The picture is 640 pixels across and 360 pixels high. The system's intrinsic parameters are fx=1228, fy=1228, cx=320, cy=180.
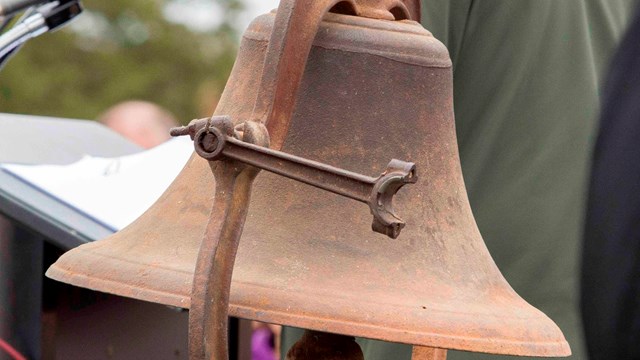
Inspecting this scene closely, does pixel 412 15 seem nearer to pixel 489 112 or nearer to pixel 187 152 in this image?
pixel 489 112

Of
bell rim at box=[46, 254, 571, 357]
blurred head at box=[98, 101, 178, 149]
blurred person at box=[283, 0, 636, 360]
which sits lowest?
blurred head at box=[98, 101, 178, 149]

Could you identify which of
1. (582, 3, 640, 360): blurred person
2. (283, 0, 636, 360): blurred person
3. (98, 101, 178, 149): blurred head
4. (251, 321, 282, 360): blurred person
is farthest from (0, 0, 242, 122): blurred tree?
(582, 3, 640, 360): blurred person

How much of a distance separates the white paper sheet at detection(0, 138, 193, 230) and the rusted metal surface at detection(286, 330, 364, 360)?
2.75ft

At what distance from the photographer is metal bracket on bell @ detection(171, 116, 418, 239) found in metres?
1.36

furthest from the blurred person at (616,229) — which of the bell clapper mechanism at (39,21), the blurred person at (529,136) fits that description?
the bell clapper mechanism at (39,21)

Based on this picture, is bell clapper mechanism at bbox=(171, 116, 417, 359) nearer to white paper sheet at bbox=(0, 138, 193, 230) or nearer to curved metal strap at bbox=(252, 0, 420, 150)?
curved metal strap at bbox=(252, 0, 420, 150)

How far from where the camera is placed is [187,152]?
293cm

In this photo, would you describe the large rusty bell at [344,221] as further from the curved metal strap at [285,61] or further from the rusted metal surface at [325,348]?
the rusted metal surface at [325,348]

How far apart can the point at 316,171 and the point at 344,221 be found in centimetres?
18

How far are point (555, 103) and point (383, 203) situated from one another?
1.14 meters

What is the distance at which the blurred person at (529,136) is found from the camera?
94.3 inches

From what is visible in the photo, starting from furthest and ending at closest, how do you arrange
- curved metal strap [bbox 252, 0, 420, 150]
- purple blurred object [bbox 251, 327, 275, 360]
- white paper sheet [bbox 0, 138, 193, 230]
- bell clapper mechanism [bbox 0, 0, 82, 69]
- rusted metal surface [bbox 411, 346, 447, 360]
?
purple blurred object [bbox 251, 327, 275, 360], bell clapper mechanism [bbox 0, 0, 82, 69], white paper sheet [bbox 0, 138, 193, 230], rusted metal surface [bbox 411, 346, 447, 360], curved metal strap [bbox 252, 0, 420, 150]

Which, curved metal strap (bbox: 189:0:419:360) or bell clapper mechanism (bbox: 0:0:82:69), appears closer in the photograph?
curved metal strap (bbox: 189:0:419:360)

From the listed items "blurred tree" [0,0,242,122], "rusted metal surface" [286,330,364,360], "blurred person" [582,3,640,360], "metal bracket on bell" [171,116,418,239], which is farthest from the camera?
"blurred tree" [0,0,242,122]
